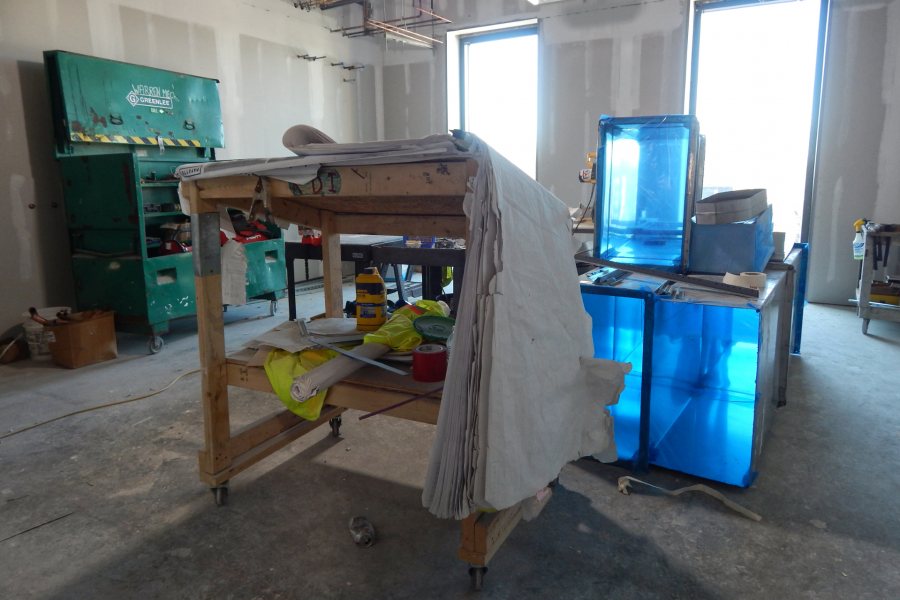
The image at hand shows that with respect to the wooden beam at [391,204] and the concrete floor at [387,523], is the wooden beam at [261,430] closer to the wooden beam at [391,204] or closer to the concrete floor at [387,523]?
the concrete floor at [387,523]

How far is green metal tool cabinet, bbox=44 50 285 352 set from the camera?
3541mm

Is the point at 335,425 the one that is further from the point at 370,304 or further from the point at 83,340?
the point at 83,340

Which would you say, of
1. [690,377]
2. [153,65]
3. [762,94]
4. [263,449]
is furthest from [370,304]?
[762,94]

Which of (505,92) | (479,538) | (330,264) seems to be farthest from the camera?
(505,92)

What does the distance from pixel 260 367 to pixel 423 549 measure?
74 centimetres

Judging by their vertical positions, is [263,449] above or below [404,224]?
below

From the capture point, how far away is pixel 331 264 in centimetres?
222

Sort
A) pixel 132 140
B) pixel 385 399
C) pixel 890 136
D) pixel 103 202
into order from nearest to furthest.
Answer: pixel 385 399
pixel 103 202
pixel 132 140
pixel 890 136

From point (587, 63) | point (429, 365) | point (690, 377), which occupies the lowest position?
point (690, 377)

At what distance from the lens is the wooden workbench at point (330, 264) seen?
1435 millimetres

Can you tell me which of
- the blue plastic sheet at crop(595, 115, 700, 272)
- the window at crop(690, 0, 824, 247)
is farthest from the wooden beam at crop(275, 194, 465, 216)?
the window at crop(690, 0, 824, 247)

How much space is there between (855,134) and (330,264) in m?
4.54

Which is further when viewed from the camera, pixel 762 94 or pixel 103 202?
pixel 762 94

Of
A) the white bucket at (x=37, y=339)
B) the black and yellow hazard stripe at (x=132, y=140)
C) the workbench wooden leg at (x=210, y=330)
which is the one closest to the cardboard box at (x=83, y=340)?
the white bucket at (x=37, y=339)
